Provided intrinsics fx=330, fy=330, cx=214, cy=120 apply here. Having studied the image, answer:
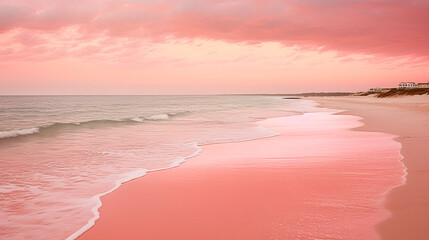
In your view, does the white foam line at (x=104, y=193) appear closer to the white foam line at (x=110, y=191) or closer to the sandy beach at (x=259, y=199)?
the white foam line at (x=110, y=191)

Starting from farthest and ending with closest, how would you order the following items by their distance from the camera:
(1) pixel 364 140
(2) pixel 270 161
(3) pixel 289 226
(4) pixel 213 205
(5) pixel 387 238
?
(1) pixel 364 140, (2) pixel 270 161, (4) pixel 213 205, (3) pixel 289 226, (5) pixel 387 238

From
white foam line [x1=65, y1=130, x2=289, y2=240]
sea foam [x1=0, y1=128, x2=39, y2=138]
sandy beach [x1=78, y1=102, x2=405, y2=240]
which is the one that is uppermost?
sea foam [x1=0, y1=128, x2=39, y2=138]

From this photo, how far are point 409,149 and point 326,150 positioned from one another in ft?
8.55

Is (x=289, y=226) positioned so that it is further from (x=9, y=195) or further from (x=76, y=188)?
(x=9, y=195)

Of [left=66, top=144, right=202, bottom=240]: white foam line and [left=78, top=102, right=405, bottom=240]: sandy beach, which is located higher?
[left=78, top=102, right=405, bottom=240]: sandy beach

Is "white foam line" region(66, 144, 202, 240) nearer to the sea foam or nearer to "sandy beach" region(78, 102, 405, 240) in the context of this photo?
"sandy beach" region(78, 102, 405, 240)

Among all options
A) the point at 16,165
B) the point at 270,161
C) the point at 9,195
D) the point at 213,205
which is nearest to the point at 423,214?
the point at 213,205

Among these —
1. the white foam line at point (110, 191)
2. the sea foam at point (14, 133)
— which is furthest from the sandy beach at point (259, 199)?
the sea foam at point (14, 133)

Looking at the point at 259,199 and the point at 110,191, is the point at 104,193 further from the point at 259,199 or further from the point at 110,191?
the point at 259,199

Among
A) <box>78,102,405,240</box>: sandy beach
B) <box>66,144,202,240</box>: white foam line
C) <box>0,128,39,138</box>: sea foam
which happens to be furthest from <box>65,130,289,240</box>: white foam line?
<box>0,128,39,138</box>: sea foam

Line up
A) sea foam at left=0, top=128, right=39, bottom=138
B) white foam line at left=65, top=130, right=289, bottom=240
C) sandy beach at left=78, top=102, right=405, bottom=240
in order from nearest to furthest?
1. sandy beach at left=78, top=102, right=405, bottom=240
2. white foam line at left=65, top=130, right=289, bottom=240
3. sea foam at left=0, top=128, right=39, bottom=138

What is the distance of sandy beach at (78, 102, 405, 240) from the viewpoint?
4695 mm

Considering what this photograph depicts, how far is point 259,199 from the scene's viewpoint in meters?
6.14

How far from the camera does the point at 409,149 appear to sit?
10.9 meters
